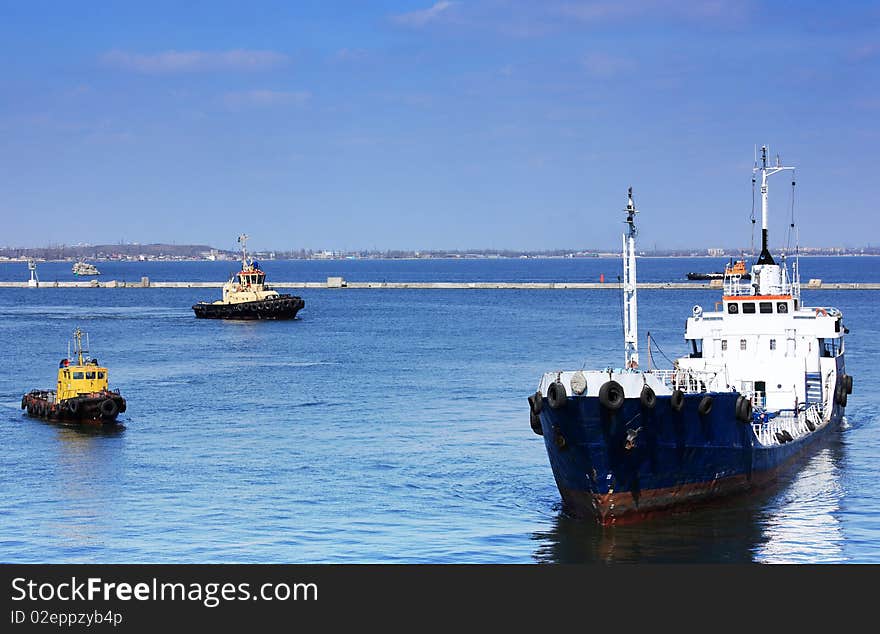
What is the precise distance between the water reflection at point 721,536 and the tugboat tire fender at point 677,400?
3.09 m

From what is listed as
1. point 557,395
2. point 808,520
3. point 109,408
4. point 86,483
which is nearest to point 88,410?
point 109,408

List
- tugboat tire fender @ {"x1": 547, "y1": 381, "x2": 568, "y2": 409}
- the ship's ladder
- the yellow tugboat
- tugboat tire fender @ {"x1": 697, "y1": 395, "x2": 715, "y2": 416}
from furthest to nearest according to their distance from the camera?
the yellow tugboat → the ship's ladder → tugboat tire fender @ {"x1": 697, "y1": 395, "x2": 715, "y2": 416} → tugboat tire fender @ {"x1": 547, "y1": 381, "x2": 568, "y2": 409}

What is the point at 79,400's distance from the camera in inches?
1994

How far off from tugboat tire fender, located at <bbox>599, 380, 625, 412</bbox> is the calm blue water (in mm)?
3421

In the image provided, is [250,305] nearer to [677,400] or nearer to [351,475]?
[351,475]

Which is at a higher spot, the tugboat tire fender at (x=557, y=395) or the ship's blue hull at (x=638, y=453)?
the tugboat tire fender at (x=557, y=395)

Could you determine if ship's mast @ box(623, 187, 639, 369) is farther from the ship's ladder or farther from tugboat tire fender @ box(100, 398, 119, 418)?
tugboat tire fender @ box(100, 398, 119, 418)

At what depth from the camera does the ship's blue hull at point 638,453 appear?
30312 millimetres

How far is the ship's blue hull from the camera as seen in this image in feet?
99.5

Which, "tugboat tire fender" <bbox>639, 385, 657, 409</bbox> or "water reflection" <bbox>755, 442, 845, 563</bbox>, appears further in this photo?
"tugboat tire fender" <bbox>639, 385, 657, 409</bbox>

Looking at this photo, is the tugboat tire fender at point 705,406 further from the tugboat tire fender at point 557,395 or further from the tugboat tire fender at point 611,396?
the tugboat tire fender at point 557,395

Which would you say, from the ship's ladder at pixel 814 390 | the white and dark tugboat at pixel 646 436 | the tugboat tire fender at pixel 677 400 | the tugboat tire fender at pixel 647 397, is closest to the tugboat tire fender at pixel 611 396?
the white and dark tugboat at pixel 646 436

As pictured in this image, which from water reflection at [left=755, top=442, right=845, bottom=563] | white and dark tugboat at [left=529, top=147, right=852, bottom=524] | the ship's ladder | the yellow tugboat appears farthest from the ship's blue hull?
the yellow tugboat

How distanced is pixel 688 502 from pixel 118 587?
650 inches
